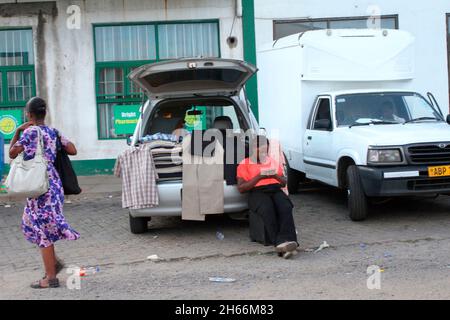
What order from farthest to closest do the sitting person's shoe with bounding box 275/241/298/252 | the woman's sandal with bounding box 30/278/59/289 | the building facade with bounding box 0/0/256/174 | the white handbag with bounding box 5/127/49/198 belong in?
the building facade with bounding box 0/0/256/174 → the sitting person's shoe with bounding box 275/241/298/252 → the woman's sandal with bounding box 30/278/59/289 → the white handbag with bounding box 5/127/49/198

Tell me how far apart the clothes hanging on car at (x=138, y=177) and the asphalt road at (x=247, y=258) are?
0.57 meters

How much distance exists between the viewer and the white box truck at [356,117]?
7.33 m

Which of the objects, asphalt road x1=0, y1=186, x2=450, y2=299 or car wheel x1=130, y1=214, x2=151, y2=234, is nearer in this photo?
asphalt road x1=0, y1=186, x2=450, y2=299

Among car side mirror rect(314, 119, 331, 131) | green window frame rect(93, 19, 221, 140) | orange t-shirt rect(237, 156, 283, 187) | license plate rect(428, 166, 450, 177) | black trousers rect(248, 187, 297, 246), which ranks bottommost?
black trousers rect(248, 187, 297, 246)

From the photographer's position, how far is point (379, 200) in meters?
8.19

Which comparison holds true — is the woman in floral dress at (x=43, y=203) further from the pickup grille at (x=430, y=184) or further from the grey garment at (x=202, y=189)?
the pickup grille at (x=430, y=184)

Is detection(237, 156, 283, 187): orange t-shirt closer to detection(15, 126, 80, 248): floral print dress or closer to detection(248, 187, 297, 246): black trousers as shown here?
detection(248, 187, 297, 246): black trousers

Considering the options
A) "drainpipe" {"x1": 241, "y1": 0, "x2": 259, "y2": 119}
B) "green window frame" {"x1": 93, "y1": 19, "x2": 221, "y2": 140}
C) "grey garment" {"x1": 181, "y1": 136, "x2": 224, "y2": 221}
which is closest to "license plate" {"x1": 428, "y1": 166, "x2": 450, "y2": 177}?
"grey garment" {"x1": 181, "y1": 136, "x2": 224, "y2": 221}

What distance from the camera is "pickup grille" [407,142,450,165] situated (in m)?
7.31

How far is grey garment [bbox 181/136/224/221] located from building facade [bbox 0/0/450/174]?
6.85 m

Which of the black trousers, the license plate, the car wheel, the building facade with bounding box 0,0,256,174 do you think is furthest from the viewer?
the building facade with bounding box 0,0,256,174

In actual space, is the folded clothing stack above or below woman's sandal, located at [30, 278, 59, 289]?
above

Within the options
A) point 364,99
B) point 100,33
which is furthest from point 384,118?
point 100,33

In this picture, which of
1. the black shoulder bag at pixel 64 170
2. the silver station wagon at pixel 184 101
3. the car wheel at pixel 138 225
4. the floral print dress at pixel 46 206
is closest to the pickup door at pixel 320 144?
the silver station wagon at pixel 184 101
